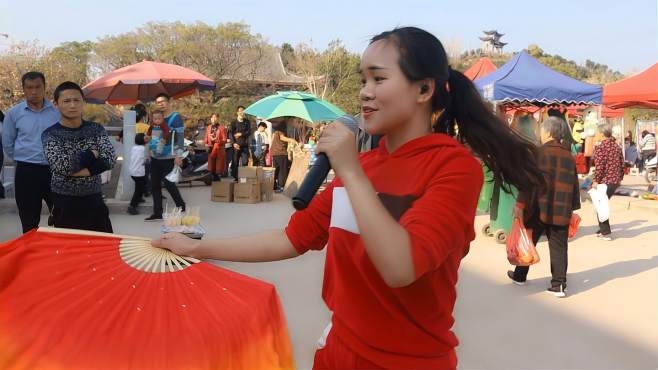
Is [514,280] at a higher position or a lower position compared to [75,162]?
lower

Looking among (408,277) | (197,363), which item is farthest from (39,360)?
(408,277)

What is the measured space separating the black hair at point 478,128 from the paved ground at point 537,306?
9.15 ft

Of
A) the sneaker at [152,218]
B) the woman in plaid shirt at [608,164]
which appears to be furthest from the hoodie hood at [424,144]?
the woman in plaid shirt at [608,164]

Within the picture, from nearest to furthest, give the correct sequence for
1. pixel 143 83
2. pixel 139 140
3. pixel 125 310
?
pixel 125 310 → pixel 139 140 → pixel 143 83

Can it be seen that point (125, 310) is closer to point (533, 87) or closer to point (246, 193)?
point (246, 193)

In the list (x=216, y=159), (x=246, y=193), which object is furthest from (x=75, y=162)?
(x=216, y=159)

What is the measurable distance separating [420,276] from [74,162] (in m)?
3.86

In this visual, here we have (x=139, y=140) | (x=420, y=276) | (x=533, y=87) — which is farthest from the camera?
(x=533, y=87)

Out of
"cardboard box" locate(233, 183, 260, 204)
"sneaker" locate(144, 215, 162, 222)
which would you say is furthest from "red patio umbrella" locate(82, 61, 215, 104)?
"sneaker" locate(144, 215, 162, 222)

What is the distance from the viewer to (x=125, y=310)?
197cm

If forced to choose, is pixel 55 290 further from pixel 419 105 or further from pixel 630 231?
Answer: pixel 630 231

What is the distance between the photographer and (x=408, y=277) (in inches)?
52.4

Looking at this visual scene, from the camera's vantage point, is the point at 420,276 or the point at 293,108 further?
the point at 293,108

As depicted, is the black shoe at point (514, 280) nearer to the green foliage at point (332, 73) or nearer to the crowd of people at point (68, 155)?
the crowd of people at point (68, 155)
